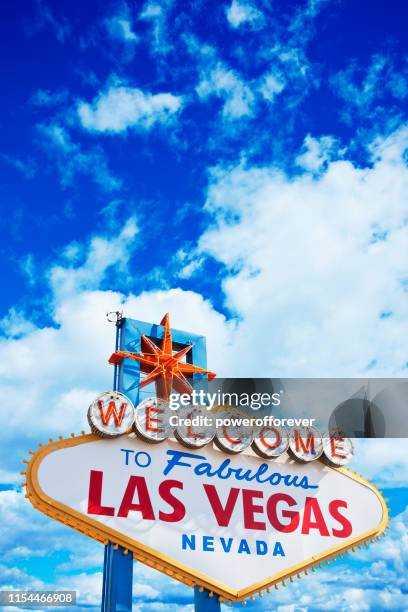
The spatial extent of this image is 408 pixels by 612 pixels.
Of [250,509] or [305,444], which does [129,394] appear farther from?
[305,444]

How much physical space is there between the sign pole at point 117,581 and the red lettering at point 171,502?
116 cm

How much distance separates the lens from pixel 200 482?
52.0 ft

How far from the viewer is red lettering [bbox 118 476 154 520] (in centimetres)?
1472

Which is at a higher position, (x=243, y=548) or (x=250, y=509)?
(x=250, y=509)

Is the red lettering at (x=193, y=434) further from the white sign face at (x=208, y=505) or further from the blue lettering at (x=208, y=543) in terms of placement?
the blue lettering at (x=208, y=543)

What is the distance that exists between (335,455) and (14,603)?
860 cm

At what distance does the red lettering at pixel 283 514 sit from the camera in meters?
16.1

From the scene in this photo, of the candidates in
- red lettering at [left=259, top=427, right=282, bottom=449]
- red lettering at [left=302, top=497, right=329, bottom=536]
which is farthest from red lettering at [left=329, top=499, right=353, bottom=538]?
red lettering at [left=259, top=427, right=282, bottom=449]

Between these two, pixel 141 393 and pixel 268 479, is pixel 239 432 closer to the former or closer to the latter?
pixel 268 479

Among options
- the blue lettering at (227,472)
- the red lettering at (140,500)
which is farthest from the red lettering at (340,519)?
the red lettering at (140,500)

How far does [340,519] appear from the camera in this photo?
16.8 metres

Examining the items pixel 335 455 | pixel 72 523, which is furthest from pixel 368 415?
pixel 72 523

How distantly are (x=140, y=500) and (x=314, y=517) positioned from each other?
4598mm

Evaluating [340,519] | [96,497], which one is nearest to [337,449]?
[340,519]
